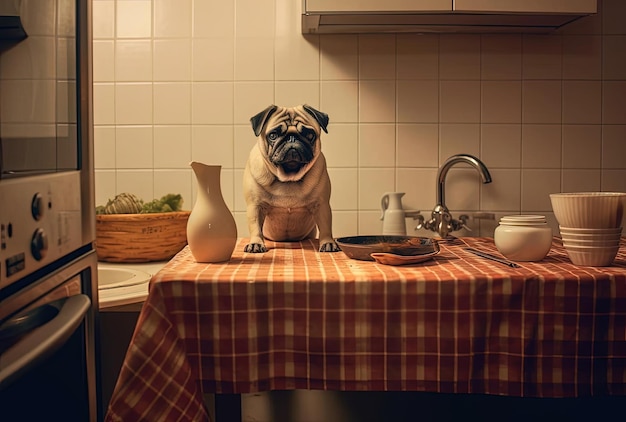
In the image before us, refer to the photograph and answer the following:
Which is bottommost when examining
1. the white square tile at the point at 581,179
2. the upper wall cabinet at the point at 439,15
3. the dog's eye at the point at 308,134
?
the white square tile at the point at 581,179

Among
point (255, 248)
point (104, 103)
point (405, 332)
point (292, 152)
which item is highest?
point (104, 103)

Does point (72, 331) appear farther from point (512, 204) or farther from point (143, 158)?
point (512, 204)

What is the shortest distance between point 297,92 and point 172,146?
47 cm

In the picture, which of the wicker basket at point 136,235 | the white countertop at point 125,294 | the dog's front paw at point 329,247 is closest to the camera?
the white countertop at point 125,294

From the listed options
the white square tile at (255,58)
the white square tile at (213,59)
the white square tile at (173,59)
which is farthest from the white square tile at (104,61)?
the white square tile at (255,58)

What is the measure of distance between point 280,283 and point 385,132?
3.50ft

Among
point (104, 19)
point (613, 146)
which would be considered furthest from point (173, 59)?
point (613, 146)

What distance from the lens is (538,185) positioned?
2.13 metres

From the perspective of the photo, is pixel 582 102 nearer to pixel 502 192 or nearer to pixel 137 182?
pixel 502 192

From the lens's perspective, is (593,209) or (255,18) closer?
(593,209)

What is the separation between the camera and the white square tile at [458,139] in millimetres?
2113

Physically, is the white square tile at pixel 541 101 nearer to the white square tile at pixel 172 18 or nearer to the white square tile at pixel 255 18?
the white square tile at pixel 255 18

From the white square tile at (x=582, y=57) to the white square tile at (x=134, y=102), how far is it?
4.65 ft

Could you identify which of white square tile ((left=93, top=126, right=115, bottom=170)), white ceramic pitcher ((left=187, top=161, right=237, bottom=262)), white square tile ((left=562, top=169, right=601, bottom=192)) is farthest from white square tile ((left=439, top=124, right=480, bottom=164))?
white square tile ((left=93, top=126, right=115, bottom=170))
